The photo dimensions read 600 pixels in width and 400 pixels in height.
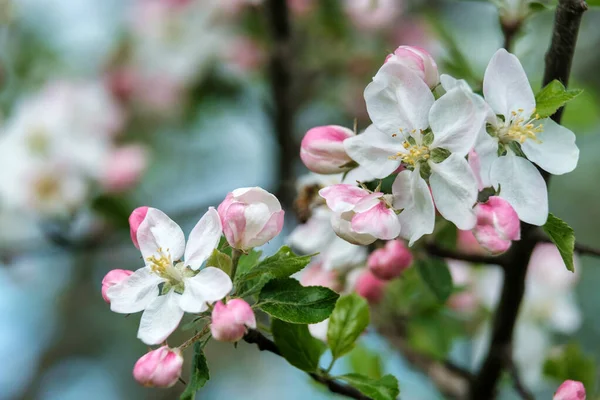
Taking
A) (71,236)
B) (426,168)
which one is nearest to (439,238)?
(426,168)

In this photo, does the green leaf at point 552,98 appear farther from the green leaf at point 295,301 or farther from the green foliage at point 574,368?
the green foliage at point 574,368

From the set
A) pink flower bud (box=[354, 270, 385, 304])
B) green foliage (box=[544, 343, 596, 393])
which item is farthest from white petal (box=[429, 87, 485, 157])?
green foliage (box=[544, 343, 596, 393])

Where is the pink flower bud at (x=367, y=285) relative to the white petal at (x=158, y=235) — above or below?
below

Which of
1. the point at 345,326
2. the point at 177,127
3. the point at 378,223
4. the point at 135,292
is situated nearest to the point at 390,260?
the point at 345,326

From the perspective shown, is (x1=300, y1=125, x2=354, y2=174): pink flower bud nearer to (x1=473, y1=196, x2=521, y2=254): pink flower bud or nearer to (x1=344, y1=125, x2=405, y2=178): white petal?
(x1=344, y1=125, x2=405, y2=178): white petal

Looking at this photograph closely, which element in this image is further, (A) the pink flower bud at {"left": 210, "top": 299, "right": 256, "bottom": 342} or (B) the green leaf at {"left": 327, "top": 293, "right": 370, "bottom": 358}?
(B) the green leaf at {"left": 327, "top": 293, "right": 370, "bottom": 358}

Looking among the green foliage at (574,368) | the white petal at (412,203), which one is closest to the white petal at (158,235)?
the white petal at (412,203)

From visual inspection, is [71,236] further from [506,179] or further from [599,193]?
[599,193]

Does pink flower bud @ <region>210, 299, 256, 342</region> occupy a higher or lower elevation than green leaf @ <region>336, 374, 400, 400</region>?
higher
